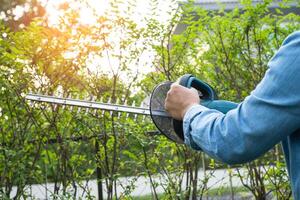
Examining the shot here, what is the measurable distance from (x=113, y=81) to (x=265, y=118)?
3502mm

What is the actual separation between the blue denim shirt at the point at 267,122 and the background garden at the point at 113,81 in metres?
2.91

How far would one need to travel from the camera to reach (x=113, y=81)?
4.41 metres

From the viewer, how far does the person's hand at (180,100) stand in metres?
1.20

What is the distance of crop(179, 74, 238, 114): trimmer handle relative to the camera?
52.3 inches

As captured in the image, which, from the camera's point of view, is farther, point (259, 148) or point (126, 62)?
point (126, 62)

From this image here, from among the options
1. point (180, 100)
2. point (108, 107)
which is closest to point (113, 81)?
point (108, 107)

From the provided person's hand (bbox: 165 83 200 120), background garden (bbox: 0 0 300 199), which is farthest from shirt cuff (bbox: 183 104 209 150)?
background garden (bbox: 0 0 300 199)

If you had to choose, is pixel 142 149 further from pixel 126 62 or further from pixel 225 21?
pixel 225 21

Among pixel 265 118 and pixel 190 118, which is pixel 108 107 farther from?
pixel 265 118

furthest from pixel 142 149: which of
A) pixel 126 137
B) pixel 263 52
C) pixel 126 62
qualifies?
pixel 263 52

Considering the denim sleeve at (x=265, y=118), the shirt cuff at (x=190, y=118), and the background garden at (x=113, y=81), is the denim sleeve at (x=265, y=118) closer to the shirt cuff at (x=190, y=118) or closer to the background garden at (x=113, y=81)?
the shirt cuff at (x=190, y=118)

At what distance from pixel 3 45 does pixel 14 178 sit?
1.16 meters

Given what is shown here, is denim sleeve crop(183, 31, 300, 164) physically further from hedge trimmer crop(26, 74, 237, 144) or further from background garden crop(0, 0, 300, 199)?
background garden crop(0, 0, 300, 199)

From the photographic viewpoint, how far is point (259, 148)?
100 cm
